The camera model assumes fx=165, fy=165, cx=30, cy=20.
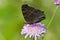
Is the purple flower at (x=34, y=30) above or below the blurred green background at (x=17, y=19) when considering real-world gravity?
below

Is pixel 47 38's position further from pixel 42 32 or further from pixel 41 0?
pixel 41 0

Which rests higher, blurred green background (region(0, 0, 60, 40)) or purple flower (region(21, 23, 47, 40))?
blurred green background (region(0, 0, 60, 40))

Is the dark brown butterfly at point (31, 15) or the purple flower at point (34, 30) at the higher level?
the dark brown butterfly at point (31, 15)

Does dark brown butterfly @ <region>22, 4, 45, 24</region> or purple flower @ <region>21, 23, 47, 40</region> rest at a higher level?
dark brown butterfly @ <region>22, 4, 45, 24</region>
